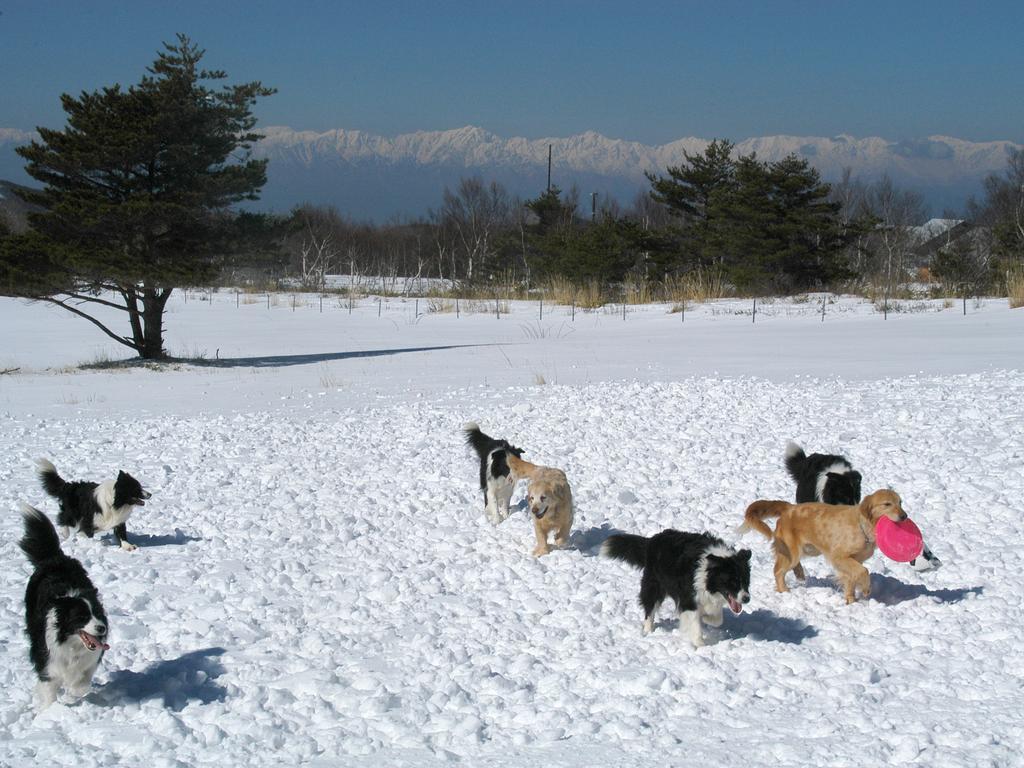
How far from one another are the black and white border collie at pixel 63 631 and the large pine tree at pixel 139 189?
46.1 feet

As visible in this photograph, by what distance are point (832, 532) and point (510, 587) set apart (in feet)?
6.83

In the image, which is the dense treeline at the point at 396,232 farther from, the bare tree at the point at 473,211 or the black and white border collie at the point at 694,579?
the black and white border collie at the point at 694,579

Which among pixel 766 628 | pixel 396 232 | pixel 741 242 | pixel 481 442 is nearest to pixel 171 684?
pixel 766 628

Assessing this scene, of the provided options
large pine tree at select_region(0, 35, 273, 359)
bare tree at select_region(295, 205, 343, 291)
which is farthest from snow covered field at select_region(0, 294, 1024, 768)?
bare tree at select_region(295, 205, 343, 291)

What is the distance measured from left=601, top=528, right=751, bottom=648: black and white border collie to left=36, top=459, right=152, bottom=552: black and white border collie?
3.84 metres

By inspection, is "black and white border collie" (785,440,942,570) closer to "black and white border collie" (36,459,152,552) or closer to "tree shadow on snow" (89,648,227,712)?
"tree shadow on snow" (89,648,227,712)

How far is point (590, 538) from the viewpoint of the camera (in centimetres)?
690

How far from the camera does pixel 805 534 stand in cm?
535

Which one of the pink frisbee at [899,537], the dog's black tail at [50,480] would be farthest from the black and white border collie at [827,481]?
the dog's black tail at [50,480]

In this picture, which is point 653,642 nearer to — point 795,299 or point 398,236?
point 795,299

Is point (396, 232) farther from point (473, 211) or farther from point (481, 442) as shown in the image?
point (481, 442)

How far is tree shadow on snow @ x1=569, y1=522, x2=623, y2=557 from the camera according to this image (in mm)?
6629

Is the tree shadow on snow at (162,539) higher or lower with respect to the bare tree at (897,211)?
lower

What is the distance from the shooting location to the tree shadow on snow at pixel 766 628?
198 inches
